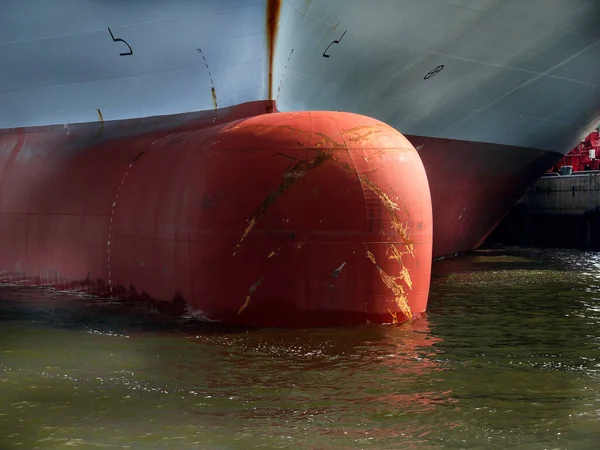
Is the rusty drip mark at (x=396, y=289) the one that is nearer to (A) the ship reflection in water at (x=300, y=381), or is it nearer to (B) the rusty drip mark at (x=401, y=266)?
(B) the rusty drip mark at (x=401, y=266)

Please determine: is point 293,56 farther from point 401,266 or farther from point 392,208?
point 401,266

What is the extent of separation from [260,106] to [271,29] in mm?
868

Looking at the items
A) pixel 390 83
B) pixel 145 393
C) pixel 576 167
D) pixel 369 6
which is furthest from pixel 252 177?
pixel 576 167

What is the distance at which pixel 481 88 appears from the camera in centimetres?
1233

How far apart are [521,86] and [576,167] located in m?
11.7

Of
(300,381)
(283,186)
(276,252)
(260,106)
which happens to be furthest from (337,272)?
(260,106)

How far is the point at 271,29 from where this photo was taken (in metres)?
9.07

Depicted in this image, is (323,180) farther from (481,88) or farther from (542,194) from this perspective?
(542,194)

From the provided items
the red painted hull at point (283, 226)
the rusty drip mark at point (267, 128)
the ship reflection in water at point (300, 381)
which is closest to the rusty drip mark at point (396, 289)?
the red painted hull at point (283, 226)

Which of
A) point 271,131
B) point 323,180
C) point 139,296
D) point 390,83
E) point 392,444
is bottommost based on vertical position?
point 392,444

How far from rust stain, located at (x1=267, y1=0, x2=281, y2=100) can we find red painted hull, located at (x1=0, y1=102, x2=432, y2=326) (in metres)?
1.36

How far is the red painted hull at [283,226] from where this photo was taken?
23.1ft

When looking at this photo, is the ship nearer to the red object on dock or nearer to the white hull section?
the white hull section

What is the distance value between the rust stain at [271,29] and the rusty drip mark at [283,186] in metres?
2.40
